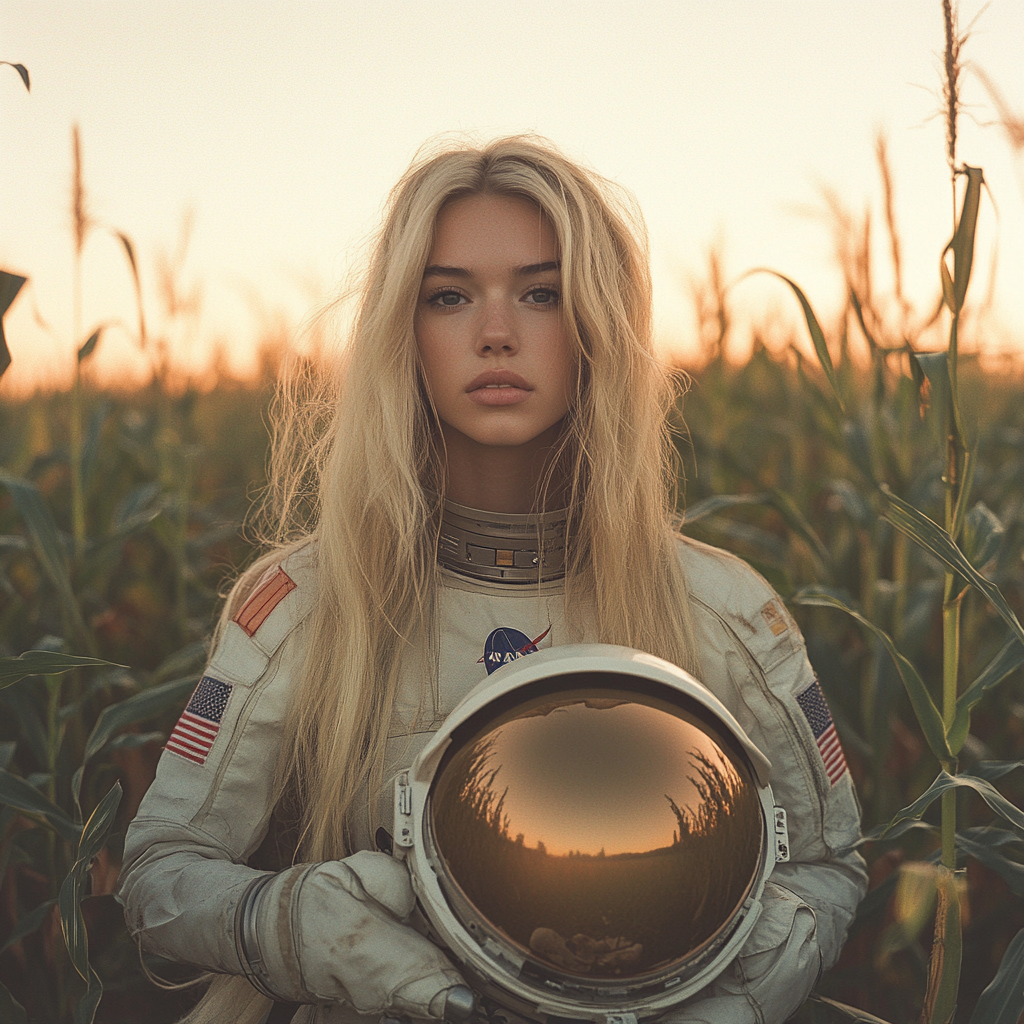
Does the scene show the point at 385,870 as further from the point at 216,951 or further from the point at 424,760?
the point at 216,951

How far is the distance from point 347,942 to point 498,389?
833 millimetres

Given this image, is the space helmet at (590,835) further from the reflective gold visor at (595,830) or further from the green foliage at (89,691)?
the green foliage at (89,691)

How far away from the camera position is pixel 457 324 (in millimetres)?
1574

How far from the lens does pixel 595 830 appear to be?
104 cm

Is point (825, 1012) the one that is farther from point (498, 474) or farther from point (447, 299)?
point (447, 299)

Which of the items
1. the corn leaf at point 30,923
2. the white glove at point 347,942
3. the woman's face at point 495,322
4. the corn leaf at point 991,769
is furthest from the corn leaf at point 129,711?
the corn leaf at point 991,769

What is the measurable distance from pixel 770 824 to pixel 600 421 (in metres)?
0.75

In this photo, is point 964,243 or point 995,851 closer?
point 964,243

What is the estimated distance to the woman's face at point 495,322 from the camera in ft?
5.05

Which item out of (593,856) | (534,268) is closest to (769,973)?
(593,856)

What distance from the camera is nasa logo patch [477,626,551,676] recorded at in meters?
1.55

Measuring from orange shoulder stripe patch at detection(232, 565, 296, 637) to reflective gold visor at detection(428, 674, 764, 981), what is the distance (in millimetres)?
544

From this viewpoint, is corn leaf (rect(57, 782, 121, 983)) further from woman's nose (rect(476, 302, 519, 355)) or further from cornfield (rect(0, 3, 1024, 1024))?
woman's nose (rect(476, 302, 519, 355))

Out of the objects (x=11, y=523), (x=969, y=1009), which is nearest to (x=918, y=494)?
Result: (x=969, y=1009)
